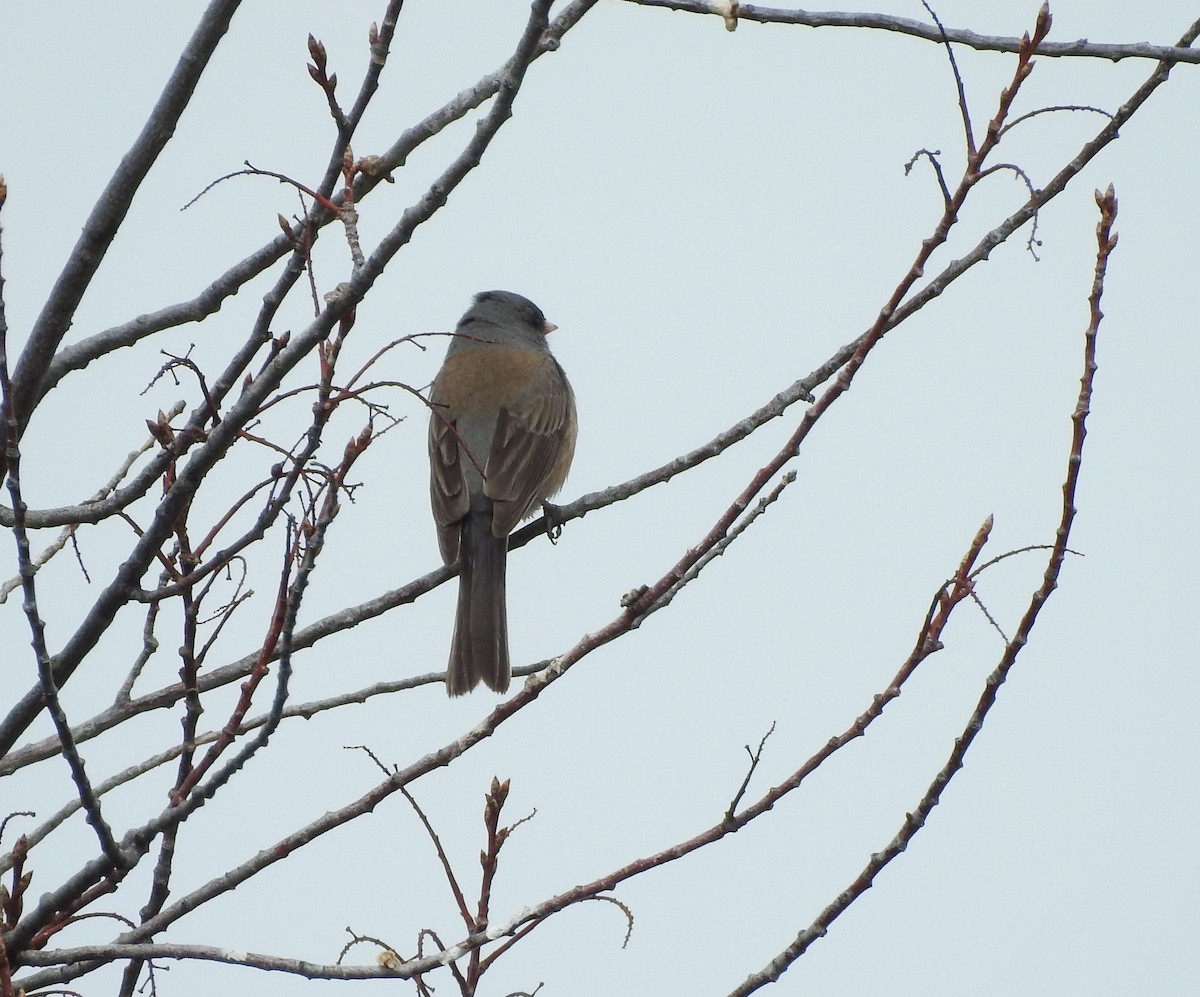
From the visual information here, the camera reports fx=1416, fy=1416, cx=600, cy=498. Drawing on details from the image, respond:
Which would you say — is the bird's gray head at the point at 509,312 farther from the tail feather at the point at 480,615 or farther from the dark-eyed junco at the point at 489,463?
the tail feather at the point at 480,615

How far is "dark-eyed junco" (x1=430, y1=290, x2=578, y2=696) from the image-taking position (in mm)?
5320

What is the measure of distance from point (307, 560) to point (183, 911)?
706 mm

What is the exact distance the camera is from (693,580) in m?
2.89

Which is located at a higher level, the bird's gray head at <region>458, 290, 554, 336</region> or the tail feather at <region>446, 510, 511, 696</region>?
the bird's gray head at <region>458, 290, 554, 336</region>

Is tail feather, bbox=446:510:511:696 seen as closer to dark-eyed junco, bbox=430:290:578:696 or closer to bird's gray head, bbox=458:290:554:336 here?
dark-eyed junco, bbox=430:290:578:696

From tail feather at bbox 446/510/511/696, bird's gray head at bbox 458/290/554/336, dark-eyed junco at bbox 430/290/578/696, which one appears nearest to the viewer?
tail feather at bbox 446/510/511/696

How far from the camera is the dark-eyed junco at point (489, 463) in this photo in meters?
A: 5.32

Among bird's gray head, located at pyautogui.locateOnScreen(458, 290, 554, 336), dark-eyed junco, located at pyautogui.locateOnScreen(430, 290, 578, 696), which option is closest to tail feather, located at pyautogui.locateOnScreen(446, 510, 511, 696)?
dark-eyed junco, located at pyautogui.locateOnScreen(430, 290, 578, 696)

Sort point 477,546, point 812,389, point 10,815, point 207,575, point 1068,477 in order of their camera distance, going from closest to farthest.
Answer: point 1068,477 < point 10,815 < point 207,575 < point 812,389 < point 477,546

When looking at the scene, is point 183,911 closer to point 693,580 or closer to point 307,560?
point 307,560

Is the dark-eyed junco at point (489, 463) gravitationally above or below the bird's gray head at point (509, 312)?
below

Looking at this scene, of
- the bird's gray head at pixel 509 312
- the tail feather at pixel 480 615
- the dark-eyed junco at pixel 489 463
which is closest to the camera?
the tail feather at pixel 480 615

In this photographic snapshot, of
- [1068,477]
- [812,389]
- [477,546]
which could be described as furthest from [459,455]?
[1068,477]

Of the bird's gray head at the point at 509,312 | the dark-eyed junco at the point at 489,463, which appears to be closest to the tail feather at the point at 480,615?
the dark-eyed junco at the point at 489,463
